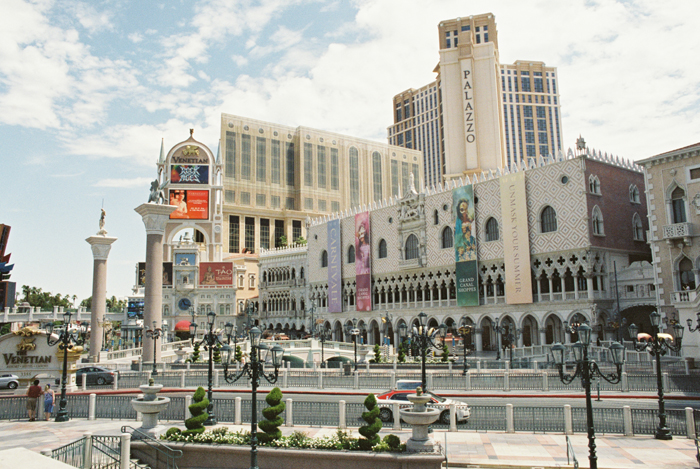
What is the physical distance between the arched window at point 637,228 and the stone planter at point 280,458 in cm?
3631

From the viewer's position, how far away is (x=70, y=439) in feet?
50.5

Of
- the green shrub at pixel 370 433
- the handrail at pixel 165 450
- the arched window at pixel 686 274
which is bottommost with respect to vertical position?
the handrail at pixel 165 450

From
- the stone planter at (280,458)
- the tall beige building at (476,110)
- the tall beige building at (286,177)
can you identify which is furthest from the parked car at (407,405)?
the tall beige building at (286,177)

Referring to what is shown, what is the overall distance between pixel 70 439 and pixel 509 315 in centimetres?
3455

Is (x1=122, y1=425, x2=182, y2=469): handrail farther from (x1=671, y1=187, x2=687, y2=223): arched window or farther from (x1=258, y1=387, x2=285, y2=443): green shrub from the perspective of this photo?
(x1=671, y1=187, x2=687, y2=223): arched window

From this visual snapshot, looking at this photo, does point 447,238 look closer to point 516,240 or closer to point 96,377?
point 516,240

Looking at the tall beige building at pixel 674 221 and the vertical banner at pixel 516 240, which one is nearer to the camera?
the tall beige building at pixel 674 221

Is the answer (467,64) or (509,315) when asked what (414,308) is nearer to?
(509,315)

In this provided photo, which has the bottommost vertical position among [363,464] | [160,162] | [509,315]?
[363,464]

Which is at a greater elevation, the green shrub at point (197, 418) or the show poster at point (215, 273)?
the show poster at point (215, 273)

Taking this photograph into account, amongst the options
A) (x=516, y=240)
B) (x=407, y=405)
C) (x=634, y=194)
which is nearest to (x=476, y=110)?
(x=634, y=194)

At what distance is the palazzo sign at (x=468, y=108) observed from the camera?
78.6 metres

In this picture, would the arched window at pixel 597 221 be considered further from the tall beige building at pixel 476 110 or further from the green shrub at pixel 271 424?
the tall beige building at pixel 476 110

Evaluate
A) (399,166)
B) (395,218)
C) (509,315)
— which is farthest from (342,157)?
(509,315)
